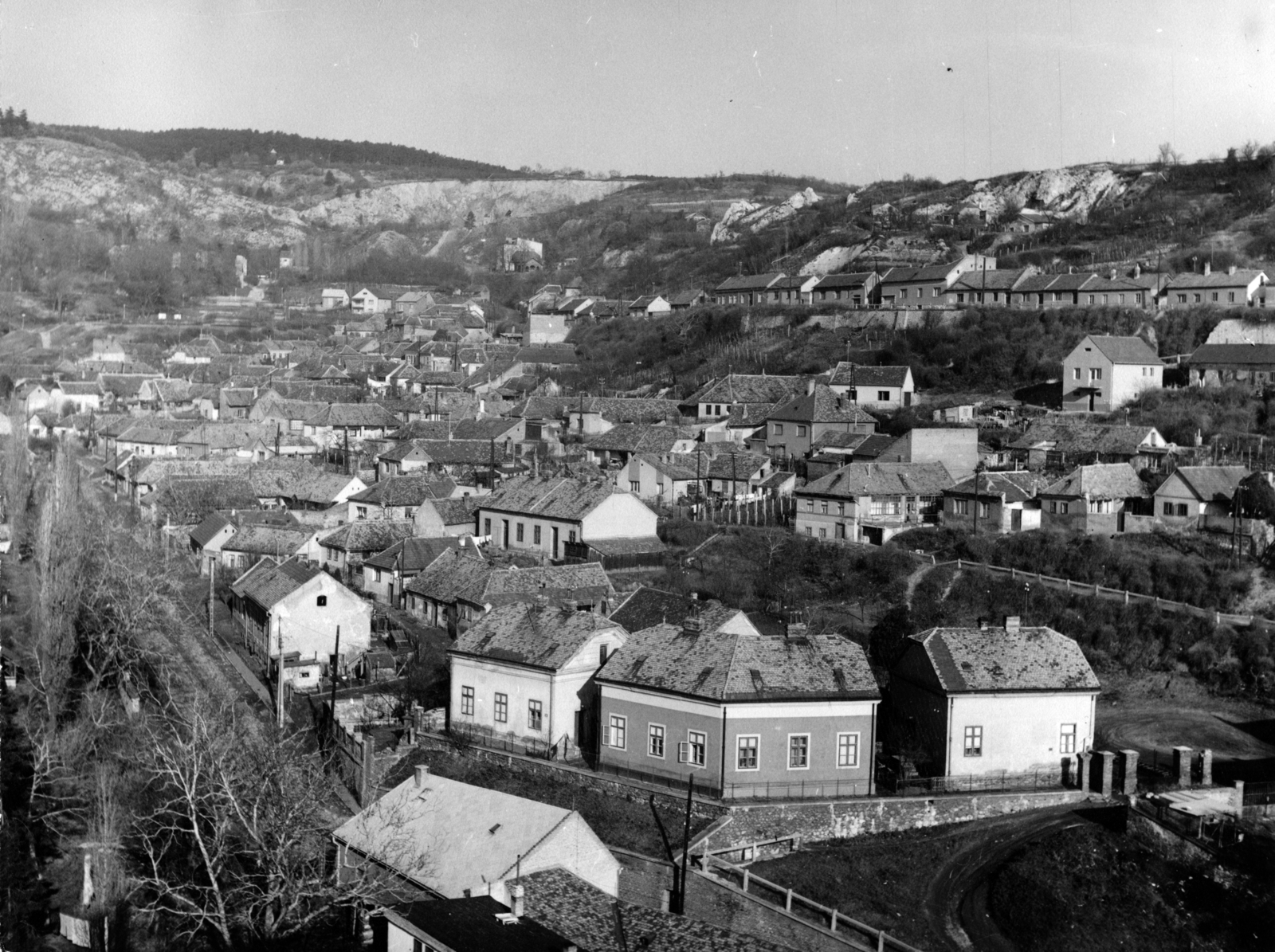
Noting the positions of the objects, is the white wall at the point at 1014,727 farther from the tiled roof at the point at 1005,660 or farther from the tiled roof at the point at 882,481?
the tiled roof at the point at 882,481

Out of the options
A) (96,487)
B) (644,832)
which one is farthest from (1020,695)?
(96,487)

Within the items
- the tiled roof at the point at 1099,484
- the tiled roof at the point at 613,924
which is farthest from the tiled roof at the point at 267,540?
the tiled roof at the point at 613,924

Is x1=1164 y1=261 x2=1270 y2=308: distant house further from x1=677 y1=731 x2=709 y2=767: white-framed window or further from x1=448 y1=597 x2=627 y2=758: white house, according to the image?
x1=677 y1=731 x2=709 y2=767: white-framed window

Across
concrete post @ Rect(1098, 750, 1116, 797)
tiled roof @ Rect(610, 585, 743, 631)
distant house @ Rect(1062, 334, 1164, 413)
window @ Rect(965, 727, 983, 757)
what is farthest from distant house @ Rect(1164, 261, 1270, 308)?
window @ Rect(965, 727, 983, 757)

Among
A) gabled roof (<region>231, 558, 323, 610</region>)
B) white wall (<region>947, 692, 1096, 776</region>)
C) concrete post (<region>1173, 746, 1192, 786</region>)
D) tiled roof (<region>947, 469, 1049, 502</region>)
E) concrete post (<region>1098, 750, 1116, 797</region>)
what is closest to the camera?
concrete post (<region>1098, 750, 1116, 797</region>)

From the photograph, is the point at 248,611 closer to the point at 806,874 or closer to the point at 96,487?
the point at 806,874
